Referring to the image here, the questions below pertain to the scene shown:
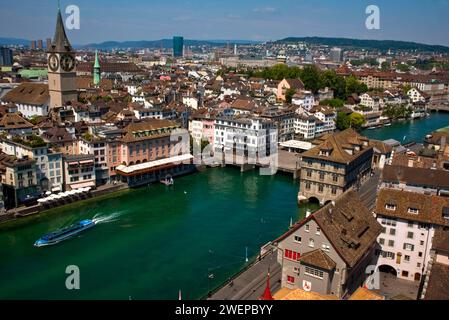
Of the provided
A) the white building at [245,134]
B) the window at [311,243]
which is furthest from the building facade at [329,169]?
the window at [311,243]

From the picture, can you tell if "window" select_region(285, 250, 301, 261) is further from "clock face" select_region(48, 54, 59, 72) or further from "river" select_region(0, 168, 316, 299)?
"clock face" select_region(48, 54, 59, 72)

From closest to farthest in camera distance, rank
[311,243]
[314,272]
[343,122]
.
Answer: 1. [314,272]
2. [311,243]
3. [343,122]

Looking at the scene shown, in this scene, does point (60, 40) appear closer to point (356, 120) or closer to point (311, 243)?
point (356, 120)

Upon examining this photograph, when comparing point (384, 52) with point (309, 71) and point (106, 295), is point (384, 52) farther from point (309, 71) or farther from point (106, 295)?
point (106, 295)

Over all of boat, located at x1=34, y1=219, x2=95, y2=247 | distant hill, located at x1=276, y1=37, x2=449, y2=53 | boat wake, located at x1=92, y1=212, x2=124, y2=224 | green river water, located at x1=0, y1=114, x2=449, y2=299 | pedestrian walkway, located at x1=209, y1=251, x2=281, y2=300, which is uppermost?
distant hill, located at x1=276, y1=37, x2=449, y2=53

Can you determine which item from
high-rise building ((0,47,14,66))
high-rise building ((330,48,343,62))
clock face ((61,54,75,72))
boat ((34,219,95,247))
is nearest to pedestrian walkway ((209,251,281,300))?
boat ((34,219,95,247))

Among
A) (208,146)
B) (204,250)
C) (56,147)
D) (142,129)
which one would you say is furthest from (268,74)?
(204,250)

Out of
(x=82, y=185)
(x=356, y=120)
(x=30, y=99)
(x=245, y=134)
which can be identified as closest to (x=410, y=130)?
(x=356, y=120)
